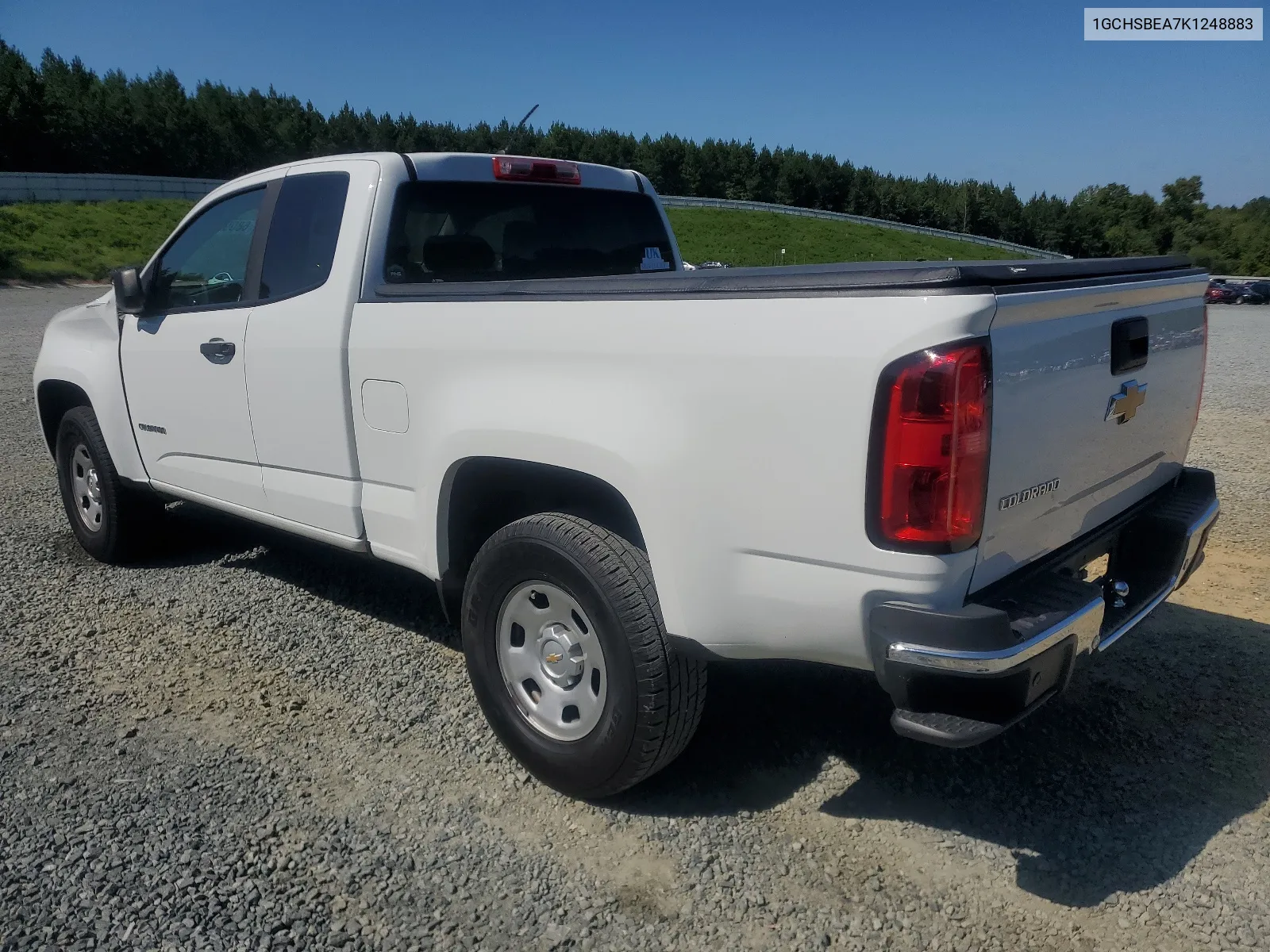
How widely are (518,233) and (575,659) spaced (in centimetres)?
207

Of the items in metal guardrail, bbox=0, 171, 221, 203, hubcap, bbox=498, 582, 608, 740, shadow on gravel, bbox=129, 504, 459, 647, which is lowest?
shadow on gravel, bbox=129, 504, 459, 647

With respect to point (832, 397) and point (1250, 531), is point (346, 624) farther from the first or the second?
point (1250, 531)

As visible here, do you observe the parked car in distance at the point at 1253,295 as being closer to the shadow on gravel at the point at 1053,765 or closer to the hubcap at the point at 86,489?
the shadow on gravel at the point at 1053,765

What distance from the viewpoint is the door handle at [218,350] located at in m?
3.99

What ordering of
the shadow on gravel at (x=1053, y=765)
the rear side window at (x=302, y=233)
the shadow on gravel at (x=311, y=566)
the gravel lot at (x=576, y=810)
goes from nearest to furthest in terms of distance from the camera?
the gravel lot at (x=576, y=810) < the shadow on gravel at (x=1053, y=765) < the rear side window at (x=302, y=233) < the shadow on gravel at (x=311, y=566)

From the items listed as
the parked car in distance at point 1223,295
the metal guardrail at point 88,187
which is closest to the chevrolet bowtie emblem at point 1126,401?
the parked car in distance at point 1223,295

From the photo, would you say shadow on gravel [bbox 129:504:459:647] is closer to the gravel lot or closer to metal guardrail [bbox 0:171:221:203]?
the gravel lot

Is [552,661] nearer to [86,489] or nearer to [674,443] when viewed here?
[674,443]

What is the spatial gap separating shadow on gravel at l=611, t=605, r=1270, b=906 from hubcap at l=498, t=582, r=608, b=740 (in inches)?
13.4

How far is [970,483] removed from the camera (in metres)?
2.21

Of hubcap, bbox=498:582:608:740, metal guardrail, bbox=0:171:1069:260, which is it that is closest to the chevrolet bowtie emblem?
hubcap, bbox=498:582:608:740

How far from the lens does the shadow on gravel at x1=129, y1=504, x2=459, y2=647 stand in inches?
181

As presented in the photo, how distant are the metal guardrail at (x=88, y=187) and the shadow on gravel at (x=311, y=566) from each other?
39575mm

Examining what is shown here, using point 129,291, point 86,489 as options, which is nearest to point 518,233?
point 129,291
